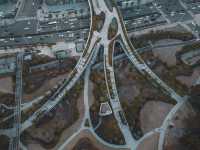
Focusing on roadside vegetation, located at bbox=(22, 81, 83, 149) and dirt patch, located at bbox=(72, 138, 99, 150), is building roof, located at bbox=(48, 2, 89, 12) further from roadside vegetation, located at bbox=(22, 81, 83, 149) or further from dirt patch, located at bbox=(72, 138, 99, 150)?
dirt patch, located at bbox=(72, 138, 99, 150)

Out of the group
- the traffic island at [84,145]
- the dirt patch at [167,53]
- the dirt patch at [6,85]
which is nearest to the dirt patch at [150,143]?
the traffic island at [84,145]

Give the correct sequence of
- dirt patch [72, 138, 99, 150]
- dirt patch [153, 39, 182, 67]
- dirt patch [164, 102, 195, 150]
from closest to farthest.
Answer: dirt patch [72, 138, 99, 150]
dirt patch [164, 102, 195, 150]
dirt patch [153, 39, 182, 67]

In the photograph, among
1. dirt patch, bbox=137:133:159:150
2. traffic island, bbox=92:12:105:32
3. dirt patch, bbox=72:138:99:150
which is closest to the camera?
dirt patch, bbox=72:138:99:150

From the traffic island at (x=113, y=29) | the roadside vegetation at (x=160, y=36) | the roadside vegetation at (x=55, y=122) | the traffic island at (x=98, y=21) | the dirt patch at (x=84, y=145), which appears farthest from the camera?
the roadside vegetation at (x=160, y=36)

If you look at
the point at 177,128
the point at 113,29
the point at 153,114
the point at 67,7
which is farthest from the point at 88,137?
the point at 67,7

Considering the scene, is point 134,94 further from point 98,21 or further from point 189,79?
point 98,21

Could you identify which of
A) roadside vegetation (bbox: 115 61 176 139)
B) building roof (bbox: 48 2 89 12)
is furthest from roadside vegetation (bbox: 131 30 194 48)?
building roof (bbox: 48 2 89 12)

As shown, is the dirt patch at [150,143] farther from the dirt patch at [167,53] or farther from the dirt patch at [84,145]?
the dirt patch at [167,53]

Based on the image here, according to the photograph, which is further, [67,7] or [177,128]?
[67,7]

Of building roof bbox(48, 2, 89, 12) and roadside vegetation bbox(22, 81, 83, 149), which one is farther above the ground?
building roof bbox(48, 2, 89, 12)
